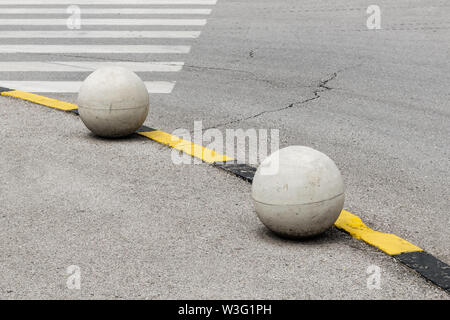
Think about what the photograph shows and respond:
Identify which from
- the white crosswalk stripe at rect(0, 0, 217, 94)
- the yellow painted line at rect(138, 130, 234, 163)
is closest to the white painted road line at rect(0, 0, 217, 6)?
the white crosswalk stripe at rect(0, 0, 217, 94)

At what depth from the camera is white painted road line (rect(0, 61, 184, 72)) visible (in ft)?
41.3

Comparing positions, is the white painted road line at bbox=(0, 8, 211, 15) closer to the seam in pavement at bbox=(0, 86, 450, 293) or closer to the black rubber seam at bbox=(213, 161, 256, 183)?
the seam in pavement at bbox=(0, 86, 450, 293)

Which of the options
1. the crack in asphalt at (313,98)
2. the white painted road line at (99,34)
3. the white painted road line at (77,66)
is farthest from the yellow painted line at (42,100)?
the white painted road line at (99,34)

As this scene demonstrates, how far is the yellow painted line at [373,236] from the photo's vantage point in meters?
5.58

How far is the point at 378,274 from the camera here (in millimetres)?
5156

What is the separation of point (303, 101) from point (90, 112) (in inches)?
131

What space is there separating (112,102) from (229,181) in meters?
1.88

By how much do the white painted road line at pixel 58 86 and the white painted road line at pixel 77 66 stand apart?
92 cm
